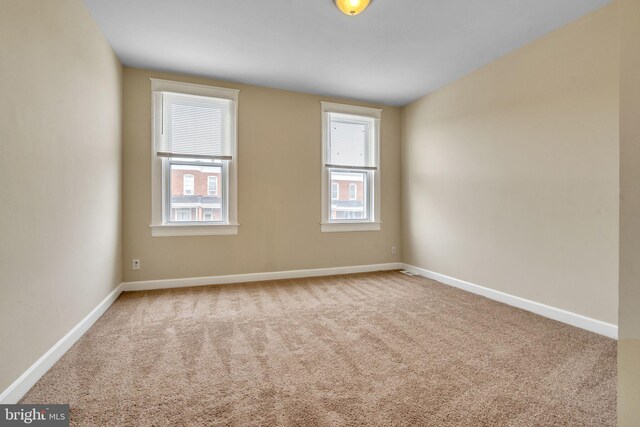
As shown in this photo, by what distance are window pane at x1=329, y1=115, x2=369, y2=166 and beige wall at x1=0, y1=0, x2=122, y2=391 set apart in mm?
2935

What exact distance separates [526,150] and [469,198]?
870 millimetres

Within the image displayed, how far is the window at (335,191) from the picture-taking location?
475 centimetres

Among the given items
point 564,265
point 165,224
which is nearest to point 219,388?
point 165,224

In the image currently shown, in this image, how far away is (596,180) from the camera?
2533 mm

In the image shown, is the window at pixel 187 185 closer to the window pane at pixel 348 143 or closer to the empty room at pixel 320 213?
the empty room at pixel 320 213

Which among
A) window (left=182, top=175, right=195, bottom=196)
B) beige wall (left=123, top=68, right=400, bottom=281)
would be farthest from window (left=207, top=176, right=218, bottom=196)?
beige wall (left=123, top=68, right=400, bottom=281)

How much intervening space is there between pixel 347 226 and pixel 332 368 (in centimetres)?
296

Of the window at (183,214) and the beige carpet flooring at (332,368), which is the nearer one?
the beige carpet flooring at (332,368)

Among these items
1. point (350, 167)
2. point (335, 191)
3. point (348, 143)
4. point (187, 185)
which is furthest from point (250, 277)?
point (348, 143)

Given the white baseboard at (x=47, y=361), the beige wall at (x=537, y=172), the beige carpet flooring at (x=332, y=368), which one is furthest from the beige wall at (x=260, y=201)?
the beige wall at (x=537, y=172)

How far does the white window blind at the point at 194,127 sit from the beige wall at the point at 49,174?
83 cm

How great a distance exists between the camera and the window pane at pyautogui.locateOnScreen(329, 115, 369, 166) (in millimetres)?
4727

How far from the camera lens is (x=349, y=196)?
16.0 ft

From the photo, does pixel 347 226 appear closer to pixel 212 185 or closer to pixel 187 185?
pixel 212 185
